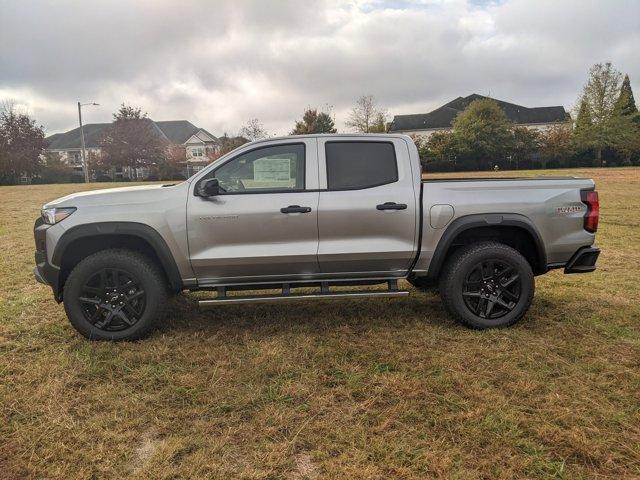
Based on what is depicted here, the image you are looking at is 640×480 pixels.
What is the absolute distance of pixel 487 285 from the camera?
167 inches

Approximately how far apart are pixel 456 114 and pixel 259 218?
216ft

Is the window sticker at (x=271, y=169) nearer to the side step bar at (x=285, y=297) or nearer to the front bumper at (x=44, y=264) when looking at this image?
the side step bar at (x=285, y=297)

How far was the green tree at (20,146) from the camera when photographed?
153 ft

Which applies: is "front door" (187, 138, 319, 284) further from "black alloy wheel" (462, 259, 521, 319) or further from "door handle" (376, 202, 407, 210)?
"black alloy wheel" (462, 259, 521, 319)

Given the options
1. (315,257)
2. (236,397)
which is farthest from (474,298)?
(236,397)

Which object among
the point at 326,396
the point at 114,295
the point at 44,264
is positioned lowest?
the point at 326,396

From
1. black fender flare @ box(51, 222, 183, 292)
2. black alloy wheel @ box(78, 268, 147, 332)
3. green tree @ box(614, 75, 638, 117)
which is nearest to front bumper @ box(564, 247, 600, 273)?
black fender flare @ box(51, 222, 183, 292)

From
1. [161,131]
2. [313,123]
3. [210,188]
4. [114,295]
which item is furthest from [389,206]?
[161,131]

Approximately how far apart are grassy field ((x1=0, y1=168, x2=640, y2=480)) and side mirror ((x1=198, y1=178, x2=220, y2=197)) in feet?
4.28

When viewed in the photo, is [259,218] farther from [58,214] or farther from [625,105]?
[625,105]

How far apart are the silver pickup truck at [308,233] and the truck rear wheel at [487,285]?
11 millimetres

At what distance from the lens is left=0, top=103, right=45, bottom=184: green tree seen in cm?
4662

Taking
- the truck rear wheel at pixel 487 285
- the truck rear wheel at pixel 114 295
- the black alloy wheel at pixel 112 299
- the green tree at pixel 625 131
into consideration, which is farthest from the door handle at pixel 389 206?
the green tree at pixel 625 131

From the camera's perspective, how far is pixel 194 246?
3986mm
